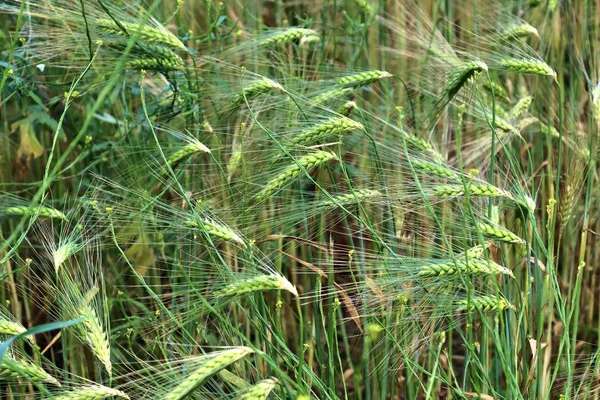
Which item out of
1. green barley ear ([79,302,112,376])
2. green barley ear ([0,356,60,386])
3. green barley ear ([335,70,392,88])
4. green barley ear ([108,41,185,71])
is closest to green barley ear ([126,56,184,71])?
green barley ear ([108,41,185,71])

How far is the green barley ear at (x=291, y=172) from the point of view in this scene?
150 centimetres

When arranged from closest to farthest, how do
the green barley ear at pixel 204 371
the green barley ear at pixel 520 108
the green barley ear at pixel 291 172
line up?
the green barley ear at pixel 204 371 < the green barley ear at pixel 291 172 < the green barley ear at pixel 520 108

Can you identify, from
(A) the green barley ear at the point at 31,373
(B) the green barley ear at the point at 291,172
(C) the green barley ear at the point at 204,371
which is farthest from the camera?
(B) the green barley ear at the point at 291,172

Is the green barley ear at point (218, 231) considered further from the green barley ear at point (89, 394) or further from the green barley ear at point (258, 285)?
the green barley ear at point (89, 394)

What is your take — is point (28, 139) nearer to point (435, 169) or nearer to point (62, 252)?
point (62, 252)

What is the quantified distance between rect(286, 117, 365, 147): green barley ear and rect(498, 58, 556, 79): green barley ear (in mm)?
410

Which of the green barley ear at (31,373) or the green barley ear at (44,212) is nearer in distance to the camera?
the green barley ear at (31,373)

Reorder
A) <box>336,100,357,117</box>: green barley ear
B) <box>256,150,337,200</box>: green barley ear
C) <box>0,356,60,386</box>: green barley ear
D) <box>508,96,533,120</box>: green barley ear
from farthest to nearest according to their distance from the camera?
<box>508,96,533,120</box>: green barley ear → <box>336,100,357,117</box>: green barley ear → <box>256,150,337,200</box>: green barley ear → <box>0,356,60,386</box>: green barley ear

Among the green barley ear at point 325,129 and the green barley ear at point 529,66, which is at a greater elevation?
the green barley ear at point 529,66

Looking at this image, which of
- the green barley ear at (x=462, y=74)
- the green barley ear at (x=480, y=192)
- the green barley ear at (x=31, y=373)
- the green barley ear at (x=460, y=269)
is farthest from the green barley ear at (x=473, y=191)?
the green barley ear at (x=31, y=373)

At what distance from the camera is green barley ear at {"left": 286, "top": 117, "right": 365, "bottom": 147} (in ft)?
5.00

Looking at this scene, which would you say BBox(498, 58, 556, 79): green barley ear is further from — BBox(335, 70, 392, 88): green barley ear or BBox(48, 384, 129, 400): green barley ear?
BBox(48, 384, 129, 400): green barley ear

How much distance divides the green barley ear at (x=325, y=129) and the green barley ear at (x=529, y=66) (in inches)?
16.2

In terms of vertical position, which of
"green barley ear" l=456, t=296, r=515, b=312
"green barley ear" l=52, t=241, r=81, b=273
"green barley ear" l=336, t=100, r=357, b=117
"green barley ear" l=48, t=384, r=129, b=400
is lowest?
"green barley ear" l=48, t=384, r=129, b=400
